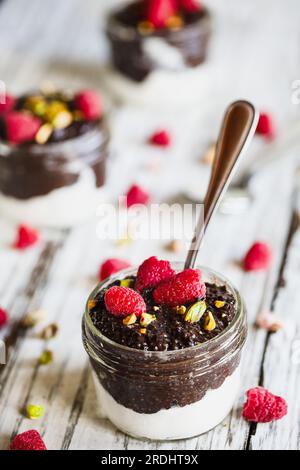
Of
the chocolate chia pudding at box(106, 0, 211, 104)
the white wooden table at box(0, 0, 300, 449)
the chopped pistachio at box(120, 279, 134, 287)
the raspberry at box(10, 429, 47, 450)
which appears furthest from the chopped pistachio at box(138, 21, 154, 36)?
the raspberry at box(10, 429, 47, 450)

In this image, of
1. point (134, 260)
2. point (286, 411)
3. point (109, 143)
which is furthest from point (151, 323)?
point (109, 143)

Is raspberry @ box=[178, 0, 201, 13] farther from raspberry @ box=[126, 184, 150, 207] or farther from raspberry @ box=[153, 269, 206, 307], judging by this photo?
raspberry @ box=[153, 269, 206, 307]

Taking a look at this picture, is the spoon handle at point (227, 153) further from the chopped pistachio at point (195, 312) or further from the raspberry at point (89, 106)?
the raspberry at point (89, 106)

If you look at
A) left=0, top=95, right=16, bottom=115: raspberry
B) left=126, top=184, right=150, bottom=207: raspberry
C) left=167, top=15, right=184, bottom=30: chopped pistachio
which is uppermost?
left=167, top=15, right=184, bottom=30: chopped pistachio

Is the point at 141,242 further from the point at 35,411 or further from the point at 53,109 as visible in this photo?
the point at 35,411

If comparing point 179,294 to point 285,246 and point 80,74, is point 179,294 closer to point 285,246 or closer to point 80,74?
point 285,246

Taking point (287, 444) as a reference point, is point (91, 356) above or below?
above
